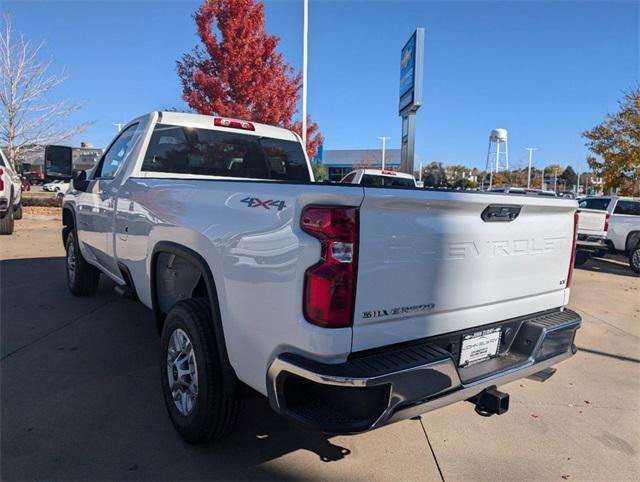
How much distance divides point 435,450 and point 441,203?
1629mm

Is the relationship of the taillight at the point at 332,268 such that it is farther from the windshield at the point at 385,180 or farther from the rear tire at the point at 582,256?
the rear tire at the point at 582,256

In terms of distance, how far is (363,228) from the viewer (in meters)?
1.97

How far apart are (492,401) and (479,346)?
0.93ft

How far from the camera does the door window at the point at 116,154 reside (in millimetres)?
4488

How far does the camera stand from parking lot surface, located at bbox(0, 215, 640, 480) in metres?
2.62

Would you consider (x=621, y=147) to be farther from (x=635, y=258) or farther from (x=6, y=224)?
→ (x=6, y=224)

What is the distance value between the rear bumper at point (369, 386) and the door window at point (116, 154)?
10.3 feet

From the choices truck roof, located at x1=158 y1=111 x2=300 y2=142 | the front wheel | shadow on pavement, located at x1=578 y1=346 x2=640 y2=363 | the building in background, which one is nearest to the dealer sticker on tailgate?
shadow on pavement, located at x1=578 y1=346 x2=640 y2=363

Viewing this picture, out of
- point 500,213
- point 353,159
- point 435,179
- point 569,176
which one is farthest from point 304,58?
point 569,176

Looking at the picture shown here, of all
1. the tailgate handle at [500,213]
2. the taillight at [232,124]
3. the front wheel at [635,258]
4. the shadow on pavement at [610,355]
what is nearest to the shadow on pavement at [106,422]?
the tailgate handle at [500,213]

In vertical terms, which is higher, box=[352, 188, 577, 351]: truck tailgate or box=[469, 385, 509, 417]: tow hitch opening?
box=[352, 188, 577, 351]: truck tailgate

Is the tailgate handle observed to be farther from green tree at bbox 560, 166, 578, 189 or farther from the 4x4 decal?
green tree at bbox 560, 166, 578, 189

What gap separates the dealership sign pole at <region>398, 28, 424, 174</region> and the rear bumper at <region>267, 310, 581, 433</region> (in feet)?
40.8

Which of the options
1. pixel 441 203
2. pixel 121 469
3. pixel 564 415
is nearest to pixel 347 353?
pixel 441 203
